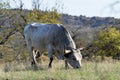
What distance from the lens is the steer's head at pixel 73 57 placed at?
15981 mm

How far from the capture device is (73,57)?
1625cm

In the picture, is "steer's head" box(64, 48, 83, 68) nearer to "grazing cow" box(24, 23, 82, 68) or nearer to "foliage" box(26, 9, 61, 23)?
"grazing cow" box(24, 23, 82, 68)

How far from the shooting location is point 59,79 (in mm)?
11055

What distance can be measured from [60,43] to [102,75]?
19.4ft

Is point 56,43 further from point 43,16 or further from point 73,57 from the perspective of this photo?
point 43,16

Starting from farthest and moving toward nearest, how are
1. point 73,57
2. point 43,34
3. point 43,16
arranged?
point 43,16 → point 43,34 → point 73,57

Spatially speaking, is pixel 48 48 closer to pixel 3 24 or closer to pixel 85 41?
pixel 85 41

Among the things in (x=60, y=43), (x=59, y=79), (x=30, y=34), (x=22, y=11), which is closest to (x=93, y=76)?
(x=59, y=79)

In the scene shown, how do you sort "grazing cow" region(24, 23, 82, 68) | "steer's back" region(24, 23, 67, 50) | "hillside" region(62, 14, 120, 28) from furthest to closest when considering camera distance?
"steer's back" region(24, 23, 67, 50)
"grazing cow" region(24, 23, 82, 68)
"hillside" region(62, 14, 120, 28)

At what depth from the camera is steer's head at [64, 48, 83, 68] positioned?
15981 millimetres

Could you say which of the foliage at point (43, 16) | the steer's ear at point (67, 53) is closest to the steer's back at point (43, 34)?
the steer's ear at point (67, 53)

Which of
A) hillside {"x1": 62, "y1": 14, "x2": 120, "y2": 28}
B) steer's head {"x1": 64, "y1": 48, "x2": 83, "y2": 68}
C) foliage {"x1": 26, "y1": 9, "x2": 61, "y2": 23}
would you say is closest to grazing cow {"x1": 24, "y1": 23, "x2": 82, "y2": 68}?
steer's head {"x1": 64, "y1": 48, "x2": 83, "y2": 68}

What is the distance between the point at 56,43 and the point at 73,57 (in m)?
1.32

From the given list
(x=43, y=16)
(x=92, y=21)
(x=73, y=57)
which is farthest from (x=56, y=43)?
(x=43, y=16)
